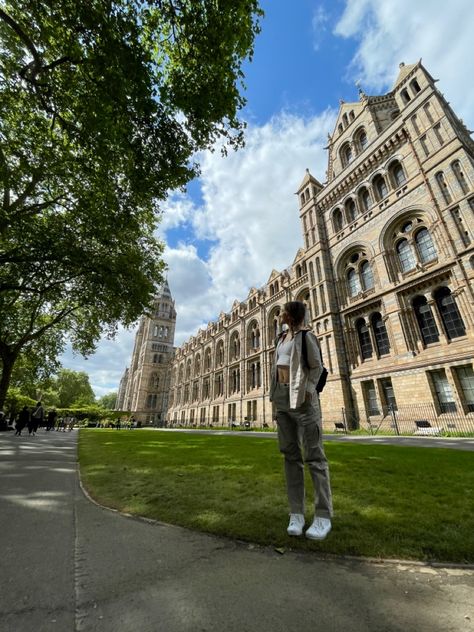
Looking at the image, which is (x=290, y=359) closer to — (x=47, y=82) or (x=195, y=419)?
(x=47, y=82)

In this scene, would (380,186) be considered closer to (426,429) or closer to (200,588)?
(426,429)

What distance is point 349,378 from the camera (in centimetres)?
1973

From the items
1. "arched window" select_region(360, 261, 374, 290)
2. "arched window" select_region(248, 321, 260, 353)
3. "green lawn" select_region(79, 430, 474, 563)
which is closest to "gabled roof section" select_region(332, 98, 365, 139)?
"arched window" select_region(360, 261, 374, 290)

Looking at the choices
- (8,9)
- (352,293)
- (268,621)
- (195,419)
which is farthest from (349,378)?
(195,419)

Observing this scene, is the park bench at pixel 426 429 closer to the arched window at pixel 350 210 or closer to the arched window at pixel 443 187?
the arched window at pixel 443 187

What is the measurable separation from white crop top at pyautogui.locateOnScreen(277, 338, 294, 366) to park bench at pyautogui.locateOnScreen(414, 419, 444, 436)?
582 inches

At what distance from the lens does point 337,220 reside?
24594mm

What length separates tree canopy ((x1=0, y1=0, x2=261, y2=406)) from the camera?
22.7ft

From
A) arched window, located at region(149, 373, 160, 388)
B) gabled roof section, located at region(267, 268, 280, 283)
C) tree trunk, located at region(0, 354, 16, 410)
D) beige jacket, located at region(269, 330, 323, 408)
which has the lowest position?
beige jacket, located at region(269, 330, 323, 408)

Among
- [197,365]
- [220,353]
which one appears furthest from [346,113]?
[197,365]

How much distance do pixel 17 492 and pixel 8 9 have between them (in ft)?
38.3

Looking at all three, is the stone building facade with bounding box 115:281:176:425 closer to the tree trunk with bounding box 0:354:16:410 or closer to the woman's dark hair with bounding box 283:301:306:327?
the tree trunk with bounding box 0:354:16:410

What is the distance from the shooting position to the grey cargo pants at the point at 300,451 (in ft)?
8.43

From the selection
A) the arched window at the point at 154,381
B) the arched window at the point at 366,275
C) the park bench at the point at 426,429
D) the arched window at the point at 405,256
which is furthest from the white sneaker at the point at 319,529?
the arched window at the point at 154,381
